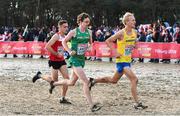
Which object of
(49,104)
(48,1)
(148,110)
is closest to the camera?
(148,110)

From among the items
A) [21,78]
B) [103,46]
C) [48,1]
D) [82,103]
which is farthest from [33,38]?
[48,1]

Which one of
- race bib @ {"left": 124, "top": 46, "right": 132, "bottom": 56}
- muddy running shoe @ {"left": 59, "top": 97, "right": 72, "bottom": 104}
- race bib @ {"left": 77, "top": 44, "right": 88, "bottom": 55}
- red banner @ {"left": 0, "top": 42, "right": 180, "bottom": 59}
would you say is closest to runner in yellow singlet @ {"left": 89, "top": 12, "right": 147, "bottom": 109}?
race bib @ {"left": 124, "top": 46, "right": 132, "bottom": 56}

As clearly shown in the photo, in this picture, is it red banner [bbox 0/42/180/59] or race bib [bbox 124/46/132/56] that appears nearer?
race bib [bbox 124/46/132/56]

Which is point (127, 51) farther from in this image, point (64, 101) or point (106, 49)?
point (106, 49)

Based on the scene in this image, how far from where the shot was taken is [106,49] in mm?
27797

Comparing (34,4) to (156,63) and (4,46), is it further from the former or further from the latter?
(156,63)

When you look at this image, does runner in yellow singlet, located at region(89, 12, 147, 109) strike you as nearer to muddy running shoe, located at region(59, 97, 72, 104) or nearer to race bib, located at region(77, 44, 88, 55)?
race bib, located at region(77, 44, 88, 55)

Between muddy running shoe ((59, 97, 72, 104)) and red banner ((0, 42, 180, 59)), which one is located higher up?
red banner ((0, 42, 180, 59))

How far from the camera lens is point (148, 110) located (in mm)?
10375

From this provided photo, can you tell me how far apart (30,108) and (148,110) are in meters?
2.35

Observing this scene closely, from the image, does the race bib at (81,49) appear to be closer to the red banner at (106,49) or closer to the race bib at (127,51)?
the race bib at (127,51)

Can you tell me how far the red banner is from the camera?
25859mm

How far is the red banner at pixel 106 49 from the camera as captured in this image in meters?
25.9

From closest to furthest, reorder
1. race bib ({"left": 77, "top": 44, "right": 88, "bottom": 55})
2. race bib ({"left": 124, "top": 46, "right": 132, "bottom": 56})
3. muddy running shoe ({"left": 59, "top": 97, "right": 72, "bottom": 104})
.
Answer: race bib ({"left": 77, "top": 44, "right": 88, "bottom": 55}) → race bib ({"left": 124, "top": 46, "right": 132, "bottom": 56}) → muddy running shoe ({"left": 59, "top": 97, "right": 72, "bottom": 104})
